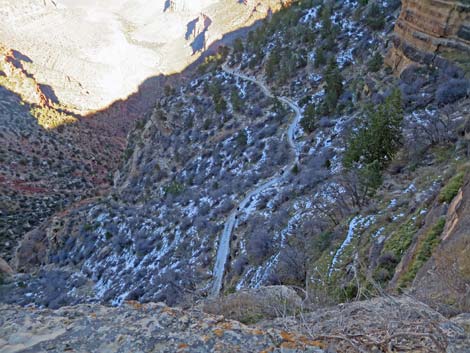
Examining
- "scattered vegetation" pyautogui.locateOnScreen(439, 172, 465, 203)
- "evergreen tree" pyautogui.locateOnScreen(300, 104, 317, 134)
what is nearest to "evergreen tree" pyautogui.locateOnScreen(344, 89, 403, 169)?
"scattered vegetation" pyautogui.locateOnScreen(439, 172, 465, 203)

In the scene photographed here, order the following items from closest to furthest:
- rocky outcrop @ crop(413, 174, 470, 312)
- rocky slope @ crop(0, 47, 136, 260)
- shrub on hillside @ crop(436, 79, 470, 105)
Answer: rocky outcrop @ crop(413, 174, 470, 312)
shrub on hillside @ crop(436, 79, 470, 105)
rocky slope @ crop(0, 47, 136, 260)

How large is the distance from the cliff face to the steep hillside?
0.72 meters

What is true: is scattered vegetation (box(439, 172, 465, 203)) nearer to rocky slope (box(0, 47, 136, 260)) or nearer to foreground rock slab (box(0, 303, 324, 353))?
foreground rock slab (box(0, 303, 324, 353))

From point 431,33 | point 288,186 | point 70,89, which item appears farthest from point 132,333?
point 70,89

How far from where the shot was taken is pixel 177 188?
31.9 meters

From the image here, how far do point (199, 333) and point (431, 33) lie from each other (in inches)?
996

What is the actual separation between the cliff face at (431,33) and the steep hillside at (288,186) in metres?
0.72

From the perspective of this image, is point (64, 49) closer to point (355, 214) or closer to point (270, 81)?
point (270, 81)

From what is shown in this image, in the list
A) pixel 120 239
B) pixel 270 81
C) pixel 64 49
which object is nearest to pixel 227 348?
pixel 120 239

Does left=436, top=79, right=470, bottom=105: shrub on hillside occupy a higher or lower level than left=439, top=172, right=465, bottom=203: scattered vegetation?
higher

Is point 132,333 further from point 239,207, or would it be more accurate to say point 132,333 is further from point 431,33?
point 431,33

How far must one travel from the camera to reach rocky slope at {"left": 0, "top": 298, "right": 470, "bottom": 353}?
3148 millimetres

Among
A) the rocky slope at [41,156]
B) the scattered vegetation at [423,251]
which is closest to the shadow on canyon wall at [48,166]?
the rocky slope at [41,156]

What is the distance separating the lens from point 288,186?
22.0 m
